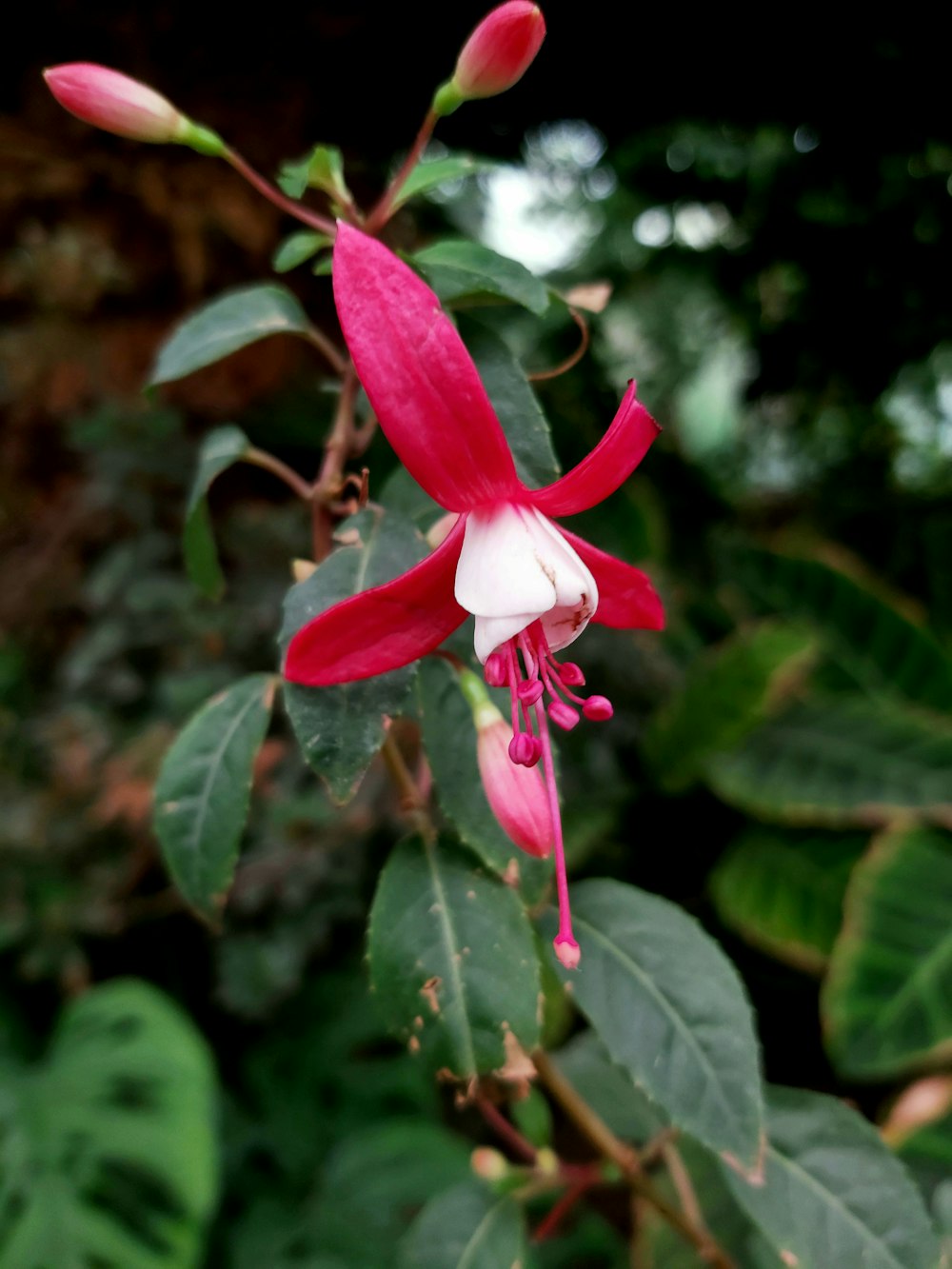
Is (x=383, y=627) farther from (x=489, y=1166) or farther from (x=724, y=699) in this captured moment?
(x=724, y=699)

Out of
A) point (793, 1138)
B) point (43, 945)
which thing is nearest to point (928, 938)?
point (793, 1138)

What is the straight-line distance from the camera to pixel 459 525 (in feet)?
0.90

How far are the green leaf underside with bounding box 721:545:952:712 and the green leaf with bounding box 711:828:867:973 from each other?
0.26 metres

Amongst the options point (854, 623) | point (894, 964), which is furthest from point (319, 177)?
point (854, 623)

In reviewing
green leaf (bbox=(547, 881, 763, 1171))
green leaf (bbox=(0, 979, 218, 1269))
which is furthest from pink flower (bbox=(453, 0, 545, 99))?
green leaf (bbox=(0, 979, 218, 1269))

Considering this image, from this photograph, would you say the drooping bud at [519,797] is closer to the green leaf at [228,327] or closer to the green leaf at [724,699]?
the green leaf at [228,327]

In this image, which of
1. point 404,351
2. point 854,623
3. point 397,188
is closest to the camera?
point 404,351

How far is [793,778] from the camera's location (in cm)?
108

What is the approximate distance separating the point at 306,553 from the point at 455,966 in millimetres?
799

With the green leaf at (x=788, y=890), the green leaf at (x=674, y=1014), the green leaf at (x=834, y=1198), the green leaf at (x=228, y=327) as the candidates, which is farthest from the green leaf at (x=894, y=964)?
the green leaf at (x=228, y=327)

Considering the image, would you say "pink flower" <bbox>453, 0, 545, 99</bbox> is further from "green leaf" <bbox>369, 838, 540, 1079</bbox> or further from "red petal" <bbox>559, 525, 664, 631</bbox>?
"green leaf" <bbox>369, 838, 540, 1079</bbox>

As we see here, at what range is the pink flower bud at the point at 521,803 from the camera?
0.87 ft

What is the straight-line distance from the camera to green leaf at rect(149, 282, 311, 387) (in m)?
0.37

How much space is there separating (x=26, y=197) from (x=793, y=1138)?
1.40 m
